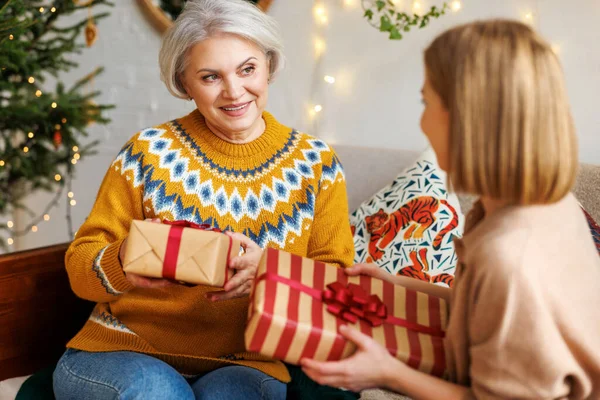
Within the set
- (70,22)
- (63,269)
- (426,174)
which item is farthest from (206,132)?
(70,22)

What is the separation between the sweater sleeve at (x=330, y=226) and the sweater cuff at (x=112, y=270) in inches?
17.9

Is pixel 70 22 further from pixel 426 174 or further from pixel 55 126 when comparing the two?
pixel 426 174

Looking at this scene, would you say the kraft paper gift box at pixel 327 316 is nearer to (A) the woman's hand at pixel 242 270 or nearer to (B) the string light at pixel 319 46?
(A) the woman's hand at pixel 242 270

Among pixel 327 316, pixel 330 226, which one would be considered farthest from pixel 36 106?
pixel 327 316

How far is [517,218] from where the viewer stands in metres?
0.87

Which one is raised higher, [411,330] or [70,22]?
[70,22]

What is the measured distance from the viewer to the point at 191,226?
44.0 inches

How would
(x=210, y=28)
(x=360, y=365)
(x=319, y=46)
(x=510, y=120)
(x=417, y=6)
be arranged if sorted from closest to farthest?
(x=510, y=120) → (x=360, y=365) → (x=210, y=28) → (x=417, y=6) → (x=319, y=46)

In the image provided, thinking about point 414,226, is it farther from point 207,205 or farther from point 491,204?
point 491,204

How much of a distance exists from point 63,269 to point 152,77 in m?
1.78

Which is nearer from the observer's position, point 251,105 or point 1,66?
point 251,105

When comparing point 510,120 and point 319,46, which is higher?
point 319,46

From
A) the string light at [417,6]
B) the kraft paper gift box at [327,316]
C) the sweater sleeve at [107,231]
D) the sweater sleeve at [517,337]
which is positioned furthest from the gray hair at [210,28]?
the string light at [417,6]

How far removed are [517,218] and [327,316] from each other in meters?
0.33
